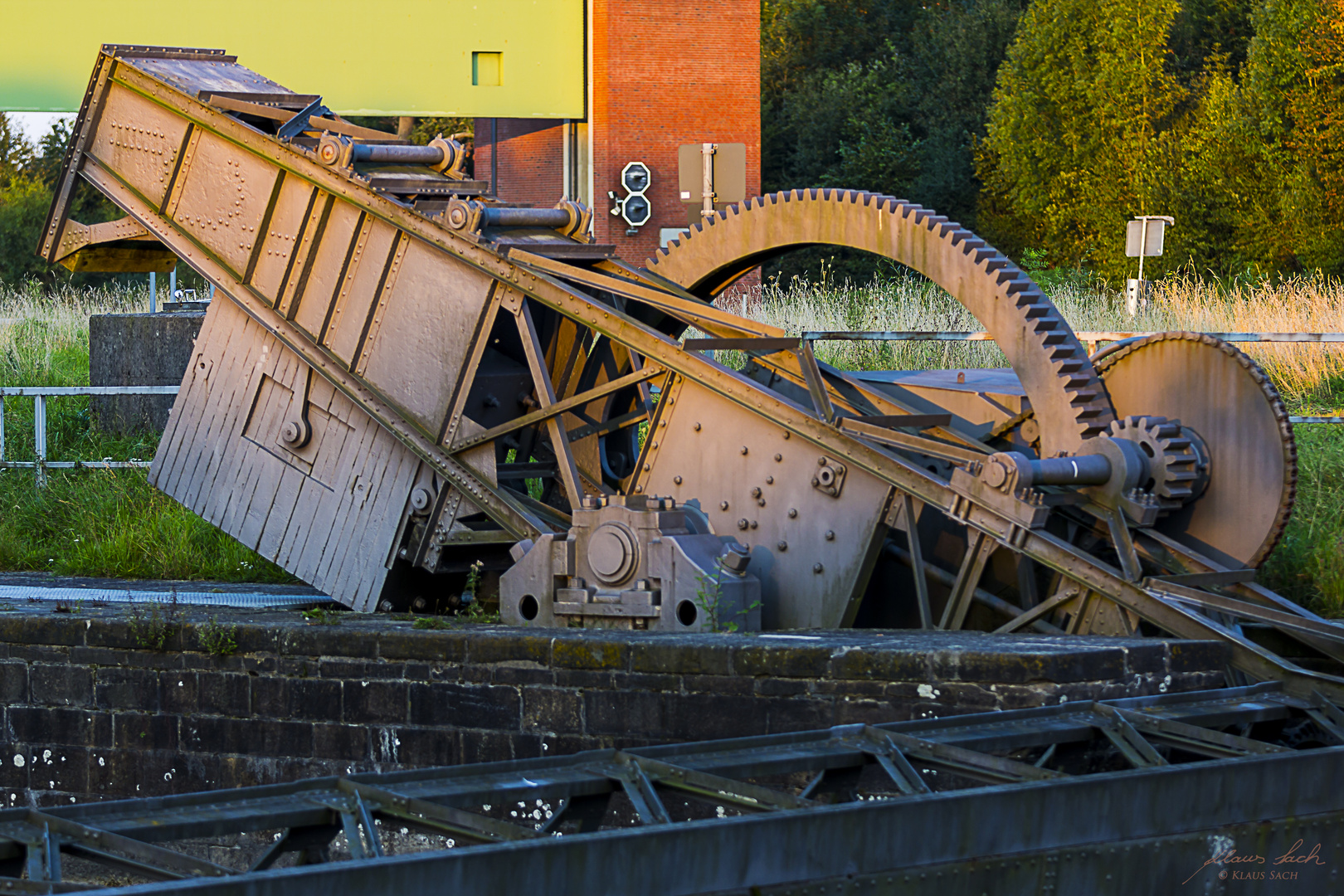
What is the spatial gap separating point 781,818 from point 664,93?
87.8 feet

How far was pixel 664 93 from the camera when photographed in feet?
97.6

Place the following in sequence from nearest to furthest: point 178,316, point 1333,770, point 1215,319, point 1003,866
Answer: point 1003,866
point 1333,770
point 178,316
point 1215,319

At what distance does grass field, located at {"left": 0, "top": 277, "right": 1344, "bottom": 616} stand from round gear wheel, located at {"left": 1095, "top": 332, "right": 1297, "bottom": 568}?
2.82 feet

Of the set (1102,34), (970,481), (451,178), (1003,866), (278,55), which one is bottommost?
(1003,866)

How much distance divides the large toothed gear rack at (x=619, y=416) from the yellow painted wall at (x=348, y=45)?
1354cm

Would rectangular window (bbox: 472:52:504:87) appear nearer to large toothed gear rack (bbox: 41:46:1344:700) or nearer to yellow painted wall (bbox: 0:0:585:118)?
yellow painted wall (bbox: 0:0:585:118)

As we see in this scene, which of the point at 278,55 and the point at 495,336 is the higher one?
the point at 278,55

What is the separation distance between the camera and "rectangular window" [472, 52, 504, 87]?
79.5 feet

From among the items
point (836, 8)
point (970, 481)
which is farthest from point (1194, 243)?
point (970, 481)

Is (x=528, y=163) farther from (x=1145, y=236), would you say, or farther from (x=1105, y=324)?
(x=1105, y=324)

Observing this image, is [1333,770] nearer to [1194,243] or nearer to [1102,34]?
[1194,243]

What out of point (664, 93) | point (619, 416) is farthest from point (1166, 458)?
point (664, 93)

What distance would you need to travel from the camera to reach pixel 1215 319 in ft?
46.2

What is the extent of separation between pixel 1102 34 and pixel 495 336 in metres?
29.9
